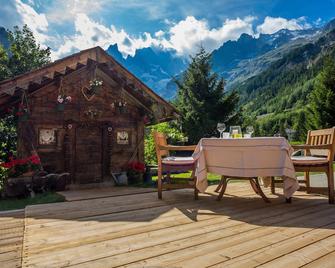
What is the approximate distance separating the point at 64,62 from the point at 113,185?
8.88ft

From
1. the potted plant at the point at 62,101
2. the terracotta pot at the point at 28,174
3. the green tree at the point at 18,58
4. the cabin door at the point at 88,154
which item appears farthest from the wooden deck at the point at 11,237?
the green tree at the point at 18,58

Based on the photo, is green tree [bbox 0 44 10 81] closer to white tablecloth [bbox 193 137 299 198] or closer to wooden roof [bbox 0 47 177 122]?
wooden roof [bbox 0 47 177 122]

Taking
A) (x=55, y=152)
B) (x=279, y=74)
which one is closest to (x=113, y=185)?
(x=55, y=152)

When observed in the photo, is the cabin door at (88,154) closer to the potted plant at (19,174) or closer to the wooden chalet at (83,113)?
the wooden chalet at (83,113)

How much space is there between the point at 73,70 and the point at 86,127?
1.23 m

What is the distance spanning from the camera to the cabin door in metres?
5.59

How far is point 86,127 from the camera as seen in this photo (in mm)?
5742

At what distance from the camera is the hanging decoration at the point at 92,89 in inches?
222

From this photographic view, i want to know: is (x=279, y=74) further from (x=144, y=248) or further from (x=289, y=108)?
(x=144, y=248)

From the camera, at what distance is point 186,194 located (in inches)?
164

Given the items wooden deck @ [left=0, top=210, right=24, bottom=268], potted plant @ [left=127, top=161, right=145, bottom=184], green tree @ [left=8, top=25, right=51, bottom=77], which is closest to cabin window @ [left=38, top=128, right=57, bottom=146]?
potted plant @ [left=127, top=161, right=145, bottom=184]

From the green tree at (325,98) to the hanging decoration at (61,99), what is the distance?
52.7ft

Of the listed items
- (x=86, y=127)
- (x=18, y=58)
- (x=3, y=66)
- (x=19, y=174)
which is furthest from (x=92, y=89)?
(x=18, y=58)

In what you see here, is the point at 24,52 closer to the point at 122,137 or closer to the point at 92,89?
the point at 92,89
